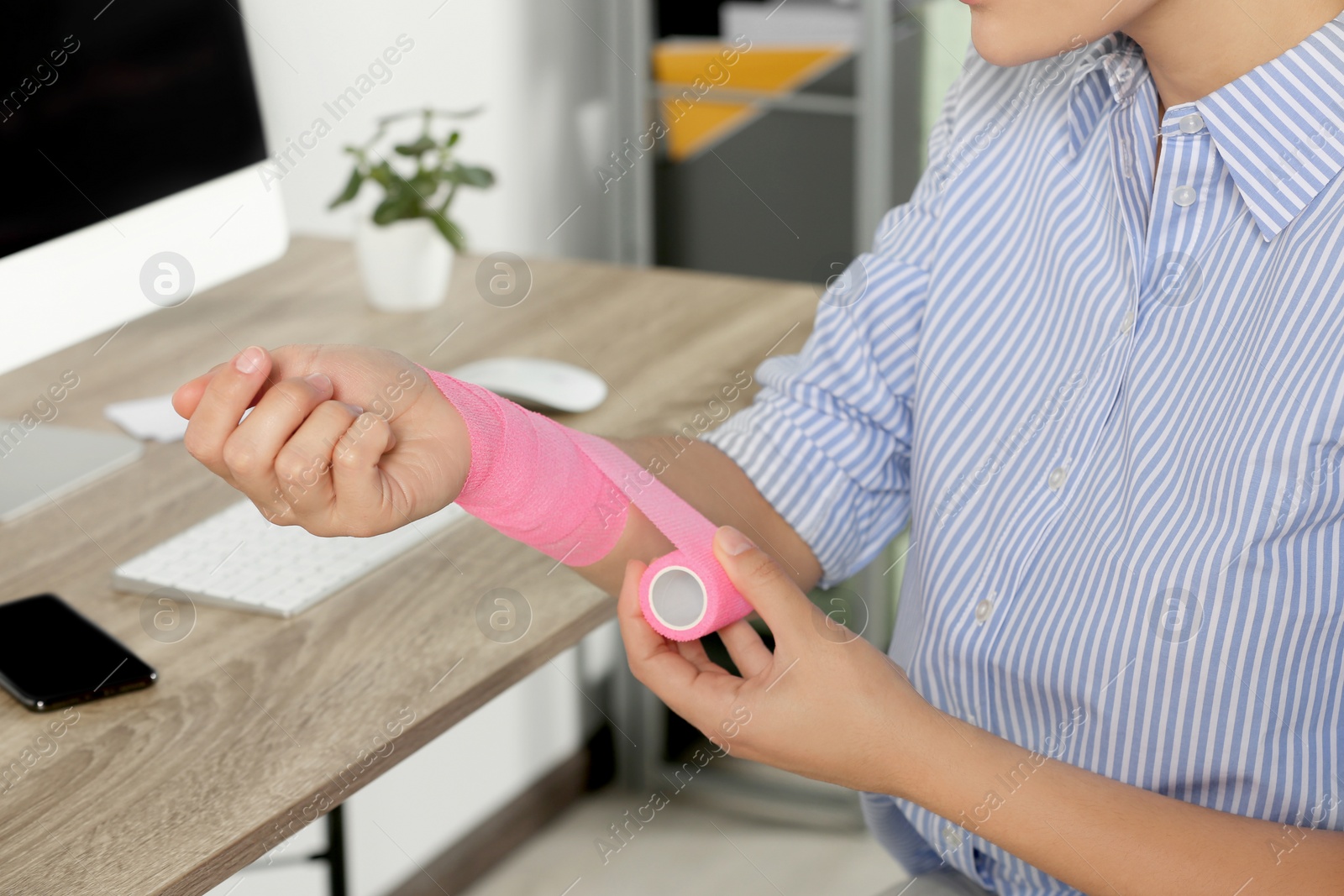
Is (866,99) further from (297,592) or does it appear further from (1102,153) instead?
(297,592)

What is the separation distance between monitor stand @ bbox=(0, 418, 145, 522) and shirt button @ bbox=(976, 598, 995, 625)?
27.8 inches

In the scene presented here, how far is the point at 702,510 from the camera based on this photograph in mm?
900

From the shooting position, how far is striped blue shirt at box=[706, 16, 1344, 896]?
728mm

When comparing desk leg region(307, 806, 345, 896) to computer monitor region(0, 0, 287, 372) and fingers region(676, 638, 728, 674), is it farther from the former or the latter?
fingers region(676, 638, 728, 674)

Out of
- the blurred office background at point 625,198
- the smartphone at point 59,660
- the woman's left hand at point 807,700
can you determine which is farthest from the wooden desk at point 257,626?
the blurred office background at point 625,198

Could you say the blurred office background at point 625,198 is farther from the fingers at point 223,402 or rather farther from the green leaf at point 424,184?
the fingers at point 223,402

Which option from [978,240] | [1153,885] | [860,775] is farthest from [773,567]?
[978,240]

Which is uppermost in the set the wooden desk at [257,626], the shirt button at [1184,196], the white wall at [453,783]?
the shirt button at [1184,196]

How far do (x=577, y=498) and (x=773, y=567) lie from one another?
0.17m

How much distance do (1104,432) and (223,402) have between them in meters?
0.51

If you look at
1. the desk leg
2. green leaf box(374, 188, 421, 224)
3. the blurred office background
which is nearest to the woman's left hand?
the desk leg

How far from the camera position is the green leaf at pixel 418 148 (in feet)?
4.81

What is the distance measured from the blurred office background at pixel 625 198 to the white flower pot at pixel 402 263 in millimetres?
285

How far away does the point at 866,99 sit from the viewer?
6.65ft
